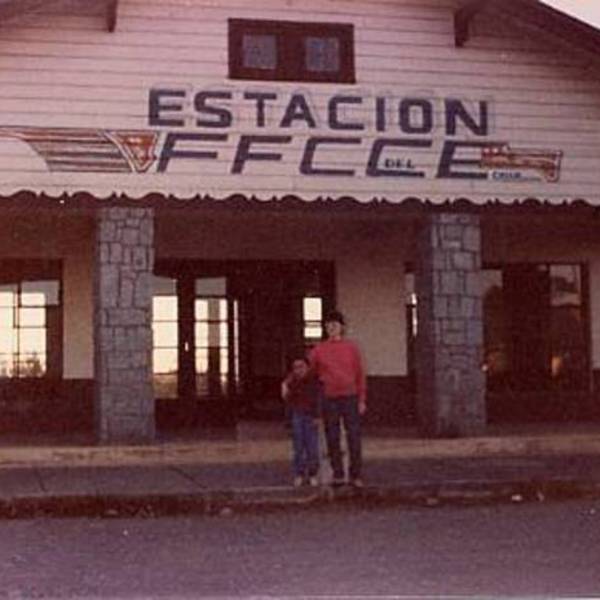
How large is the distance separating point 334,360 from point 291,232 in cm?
617

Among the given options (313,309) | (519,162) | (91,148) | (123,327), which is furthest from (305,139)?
(313,309)

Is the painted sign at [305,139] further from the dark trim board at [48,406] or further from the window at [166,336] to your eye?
the dark trim board at [48,406]

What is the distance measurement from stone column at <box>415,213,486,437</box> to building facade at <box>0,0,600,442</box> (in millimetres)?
28

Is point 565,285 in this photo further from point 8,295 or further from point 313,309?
point 8,295

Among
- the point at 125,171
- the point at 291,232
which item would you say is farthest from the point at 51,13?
the point at 291,232

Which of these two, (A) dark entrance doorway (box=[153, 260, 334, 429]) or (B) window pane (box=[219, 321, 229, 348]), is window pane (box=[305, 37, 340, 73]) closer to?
(A) dark entrance doorway (box=[153, 260, 334, 429])

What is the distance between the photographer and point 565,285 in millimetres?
19594

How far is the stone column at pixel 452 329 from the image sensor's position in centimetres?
1630

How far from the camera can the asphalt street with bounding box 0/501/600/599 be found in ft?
26.0

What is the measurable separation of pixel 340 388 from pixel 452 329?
4.04 meters

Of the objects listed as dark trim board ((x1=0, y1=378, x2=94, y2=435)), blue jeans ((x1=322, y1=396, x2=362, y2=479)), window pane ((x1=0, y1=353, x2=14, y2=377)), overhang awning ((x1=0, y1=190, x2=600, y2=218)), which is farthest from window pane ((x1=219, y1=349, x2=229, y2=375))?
blue jeans ((x1=322, y1=396, x2=362, y2=479))

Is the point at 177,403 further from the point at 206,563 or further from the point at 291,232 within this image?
the point at 206,563

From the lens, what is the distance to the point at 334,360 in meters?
12.7

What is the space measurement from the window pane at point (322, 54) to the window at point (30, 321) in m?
4.77
